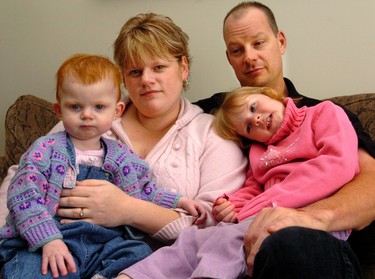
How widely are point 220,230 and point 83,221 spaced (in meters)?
0.39

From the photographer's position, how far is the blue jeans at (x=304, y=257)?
0.89 m

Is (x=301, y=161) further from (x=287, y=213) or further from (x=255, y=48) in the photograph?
(x=255, y=48)

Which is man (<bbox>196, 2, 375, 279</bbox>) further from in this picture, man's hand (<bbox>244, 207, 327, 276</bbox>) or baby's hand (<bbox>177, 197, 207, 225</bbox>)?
Result: baby's hand (<bbox>177, 197, 207, 225</bbox>)

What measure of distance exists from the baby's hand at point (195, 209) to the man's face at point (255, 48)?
22.3 inches

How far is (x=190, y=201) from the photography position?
1.47 m

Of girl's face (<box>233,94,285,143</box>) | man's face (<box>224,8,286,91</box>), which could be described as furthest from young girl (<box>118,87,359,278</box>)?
man's face (<box>224,8,286,91</box>)

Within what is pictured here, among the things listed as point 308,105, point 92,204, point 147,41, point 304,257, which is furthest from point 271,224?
point 147,41

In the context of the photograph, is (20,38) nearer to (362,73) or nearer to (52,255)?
(52,255)

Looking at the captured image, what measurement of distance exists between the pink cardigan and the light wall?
0.54 m

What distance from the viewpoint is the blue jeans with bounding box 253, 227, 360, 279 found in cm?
89

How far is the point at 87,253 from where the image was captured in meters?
1.27

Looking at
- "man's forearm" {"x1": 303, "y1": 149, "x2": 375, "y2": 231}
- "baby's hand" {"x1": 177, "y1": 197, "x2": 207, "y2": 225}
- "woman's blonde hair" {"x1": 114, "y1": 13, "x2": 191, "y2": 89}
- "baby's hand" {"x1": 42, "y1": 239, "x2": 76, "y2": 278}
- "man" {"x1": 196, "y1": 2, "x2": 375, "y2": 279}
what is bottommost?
"baby's hand" {"x1": 177, "y1": 197, "x2": 207, "y2": 225}

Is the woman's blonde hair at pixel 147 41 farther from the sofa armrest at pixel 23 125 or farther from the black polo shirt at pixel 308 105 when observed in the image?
the sofa armrest at pixel 23 125

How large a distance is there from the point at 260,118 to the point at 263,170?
6.9 inches
